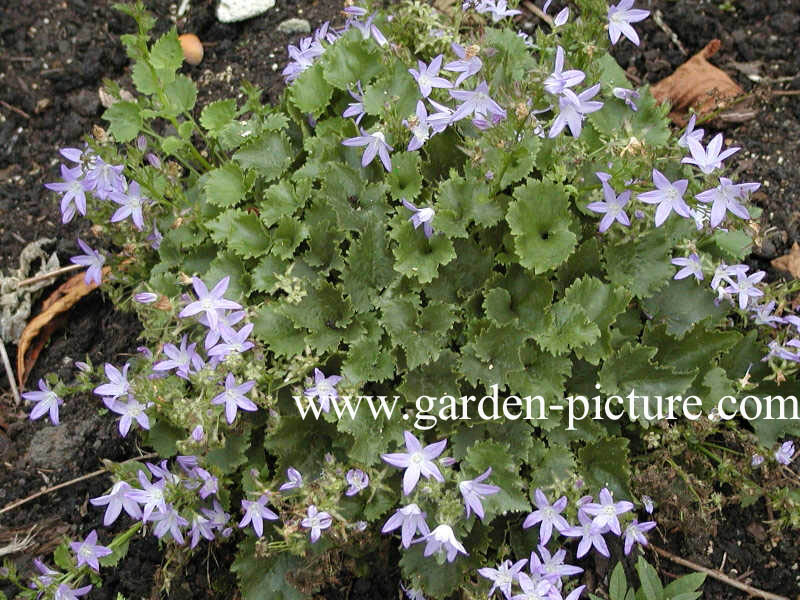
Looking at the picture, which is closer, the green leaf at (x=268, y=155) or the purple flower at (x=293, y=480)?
the purple flower at (x=293, y=480)

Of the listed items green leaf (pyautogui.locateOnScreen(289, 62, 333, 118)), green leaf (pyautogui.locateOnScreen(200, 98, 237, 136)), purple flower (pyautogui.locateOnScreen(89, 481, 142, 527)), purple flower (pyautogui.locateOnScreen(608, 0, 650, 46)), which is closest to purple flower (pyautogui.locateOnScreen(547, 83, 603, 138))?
purple flower (pyautogui.locateOnScreen(608, 0, 650, 46))

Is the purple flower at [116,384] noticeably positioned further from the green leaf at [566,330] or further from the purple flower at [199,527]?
the green leaf at [566,330]

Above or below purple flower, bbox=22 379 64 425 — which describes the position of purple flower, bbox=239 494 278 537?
below

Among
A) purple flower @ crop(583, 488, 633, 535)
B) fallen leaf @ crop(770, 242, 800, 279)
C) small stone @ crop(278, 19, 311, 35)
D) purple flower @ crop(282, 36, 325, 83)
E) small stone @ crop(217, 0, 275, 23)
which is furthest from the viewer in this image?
small stone @ crop(217, 0, 275, 23)

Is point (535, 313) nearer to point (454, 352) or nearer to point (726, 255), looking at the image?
point (454, 352)

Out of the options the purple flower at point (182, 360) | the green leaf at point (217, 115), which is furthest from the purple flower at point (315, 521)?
the green leaf at point (217, 115)

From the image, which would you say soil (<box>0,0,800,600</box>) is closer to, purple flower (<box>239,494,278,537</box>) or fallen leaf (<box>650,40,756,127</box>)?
fallen leaf (<box>650,40,756,127</box>)
